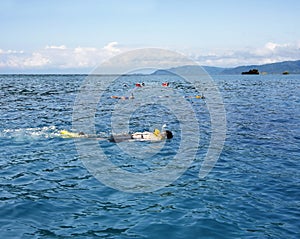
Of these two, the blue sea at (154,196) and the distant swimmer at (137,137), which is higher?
the distant swimmer at (137,137)

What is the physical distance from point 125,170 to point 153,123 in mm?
12458

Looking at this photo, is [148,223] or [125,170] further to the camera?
[125,170]

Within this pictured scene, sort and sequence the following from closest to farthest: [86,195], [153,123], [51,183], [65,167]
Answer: [86,195]
[51,183]
[65,167]
[153,123]

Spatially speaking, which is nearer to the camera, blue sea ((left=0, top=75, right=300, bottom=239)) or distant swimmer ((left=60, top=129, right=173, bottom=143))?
blue sea ((left=0, top=75, right=300, bottom=239))

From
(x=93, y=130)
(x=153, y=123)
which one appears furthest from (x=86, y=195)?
(x=153, y=123)

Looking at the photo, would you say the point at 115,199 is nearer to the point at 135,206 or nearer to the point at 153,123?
the point at 135,206

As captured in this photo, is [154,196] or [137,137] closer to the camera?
[154,196]

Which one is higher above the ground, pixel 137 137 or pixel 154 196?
pixel 137 137

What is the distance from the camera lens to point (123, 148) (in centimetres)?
1675

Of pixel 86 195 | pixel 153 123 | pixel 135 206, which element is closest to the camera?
pixel 135 206

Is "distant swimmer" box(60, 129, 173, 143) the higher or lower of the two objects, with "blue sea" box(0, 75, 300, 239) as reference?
higher

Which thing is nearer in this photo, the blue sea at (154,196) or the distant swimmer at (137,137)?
the blue sea at (154,196)

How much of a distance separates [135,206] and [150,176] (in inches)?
113

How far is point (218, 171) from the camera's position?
12859 mm
